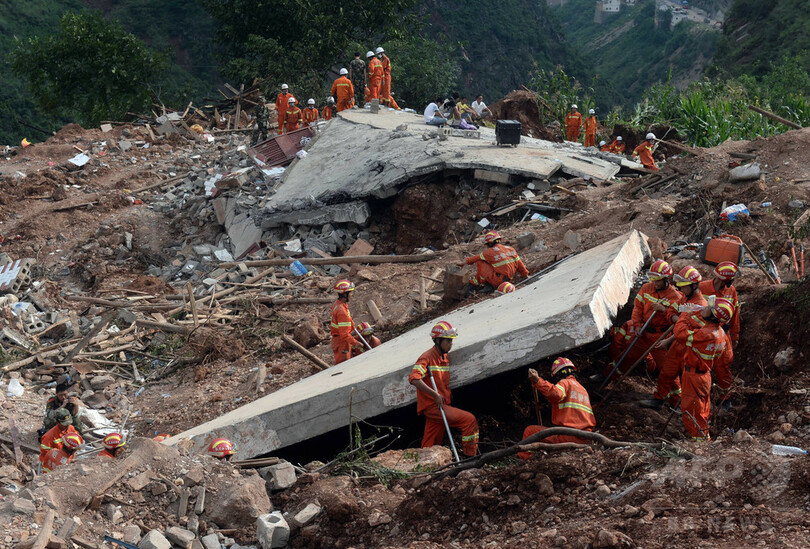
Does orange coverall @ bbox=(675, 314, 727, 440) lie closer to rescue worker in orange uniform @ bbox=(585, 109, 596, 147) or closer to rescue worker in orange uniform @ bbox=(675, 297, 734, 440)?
rescue worker in orange uniform @ bbox=(675, 297, 734, 440)

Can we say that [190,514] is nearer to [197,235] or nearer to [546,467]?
[546,467]

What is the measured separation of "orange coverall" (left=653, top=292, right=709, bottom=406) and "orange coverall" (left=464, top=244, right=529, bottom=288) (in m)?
2.41

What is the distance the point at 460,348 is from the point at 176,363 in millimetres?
5117

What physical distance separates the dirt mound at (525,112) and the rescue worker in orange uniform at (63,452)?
1500 cm

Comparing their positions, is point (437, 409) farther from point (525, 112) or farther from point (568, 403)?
point (525, 112)

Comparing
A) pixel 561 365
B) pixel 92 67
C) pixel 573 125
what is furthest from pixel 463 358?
pixel 92 67

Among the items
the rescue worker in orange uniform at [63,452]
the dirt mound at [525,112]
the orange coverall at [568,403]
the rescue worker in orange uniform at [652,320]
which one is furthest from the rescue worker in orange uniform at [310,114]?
the orange coverall at [568,403]

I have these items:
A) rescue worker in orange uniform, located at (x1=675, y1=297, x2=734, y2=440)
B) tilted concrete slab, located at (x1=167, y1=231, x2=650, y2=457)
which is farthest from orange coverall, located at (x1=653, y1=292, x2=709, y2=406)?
tilted concrete slab, located at (x1=167, y1=231, x2=650, y2=457)

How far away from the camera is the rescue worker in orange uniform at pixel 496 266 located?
29.0ft

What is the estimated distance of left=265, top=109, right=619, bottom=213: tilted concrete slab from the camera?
40.9 feet

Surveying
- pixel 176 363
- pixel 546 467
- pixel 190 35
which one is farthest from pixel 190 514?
pixel 190 35

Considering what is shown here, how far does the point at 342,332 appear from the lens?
812 centimetres

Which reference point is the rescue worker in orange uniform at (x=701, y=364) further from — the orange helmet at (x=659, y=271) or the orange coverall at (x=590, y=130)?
the orange coverall at (x=590, y=130)

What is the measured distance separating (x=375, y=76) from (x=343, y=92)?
3.13 ft
